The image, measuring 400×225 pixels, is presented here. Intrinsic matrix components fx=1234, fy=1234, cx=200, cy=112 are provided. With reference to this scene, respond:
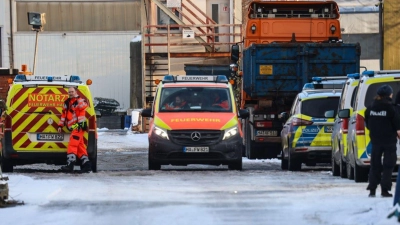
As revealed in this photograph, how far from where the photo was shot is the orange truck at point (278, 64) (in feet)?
88.6

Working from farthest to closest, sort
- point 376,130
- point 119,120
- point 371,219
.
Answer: point 119,120 → point 376,130 → point 371,219

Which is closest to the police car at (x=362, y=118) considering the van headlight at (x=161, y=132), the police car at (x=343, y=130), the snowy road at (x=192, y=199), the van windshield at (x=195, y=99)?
the snowy road at (x=192, y=199)

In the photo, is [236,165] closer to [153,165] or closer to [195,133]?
[195,133]

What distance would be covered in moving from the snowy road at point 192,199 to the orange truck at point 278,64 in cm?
625

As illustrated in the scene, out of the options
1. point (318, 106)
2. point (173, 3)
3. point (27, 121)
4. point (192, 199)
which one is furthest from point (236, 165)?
point (173, 3)

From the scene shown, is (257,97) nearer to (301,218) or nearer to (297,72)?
(297,72)

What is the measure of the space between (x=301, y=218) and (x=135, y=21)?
4547cm

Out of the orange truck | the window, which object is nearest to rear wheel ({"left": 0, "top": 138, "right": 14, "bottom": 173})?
the orange truck

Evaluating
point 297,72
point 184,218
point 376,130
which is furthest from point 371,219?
point 297,72

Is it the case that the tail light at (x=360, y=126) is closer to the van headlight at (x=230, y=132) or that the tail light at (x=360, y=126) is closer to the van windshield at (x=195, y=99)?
the van headlight at (x=230, y=132)

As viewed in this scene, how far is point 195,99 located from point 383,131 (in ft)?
28.4

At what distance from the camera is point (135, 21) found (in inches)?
2250

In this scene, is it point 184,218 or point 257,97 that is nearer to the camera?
point 184,218

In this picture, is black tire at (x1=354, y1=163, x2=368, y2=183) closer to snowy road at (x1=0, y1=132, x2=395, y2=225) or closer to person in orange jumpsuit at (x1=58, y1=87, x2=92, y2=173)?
snowy road at (x1=0, y1=132, x2=395, y2=225)
